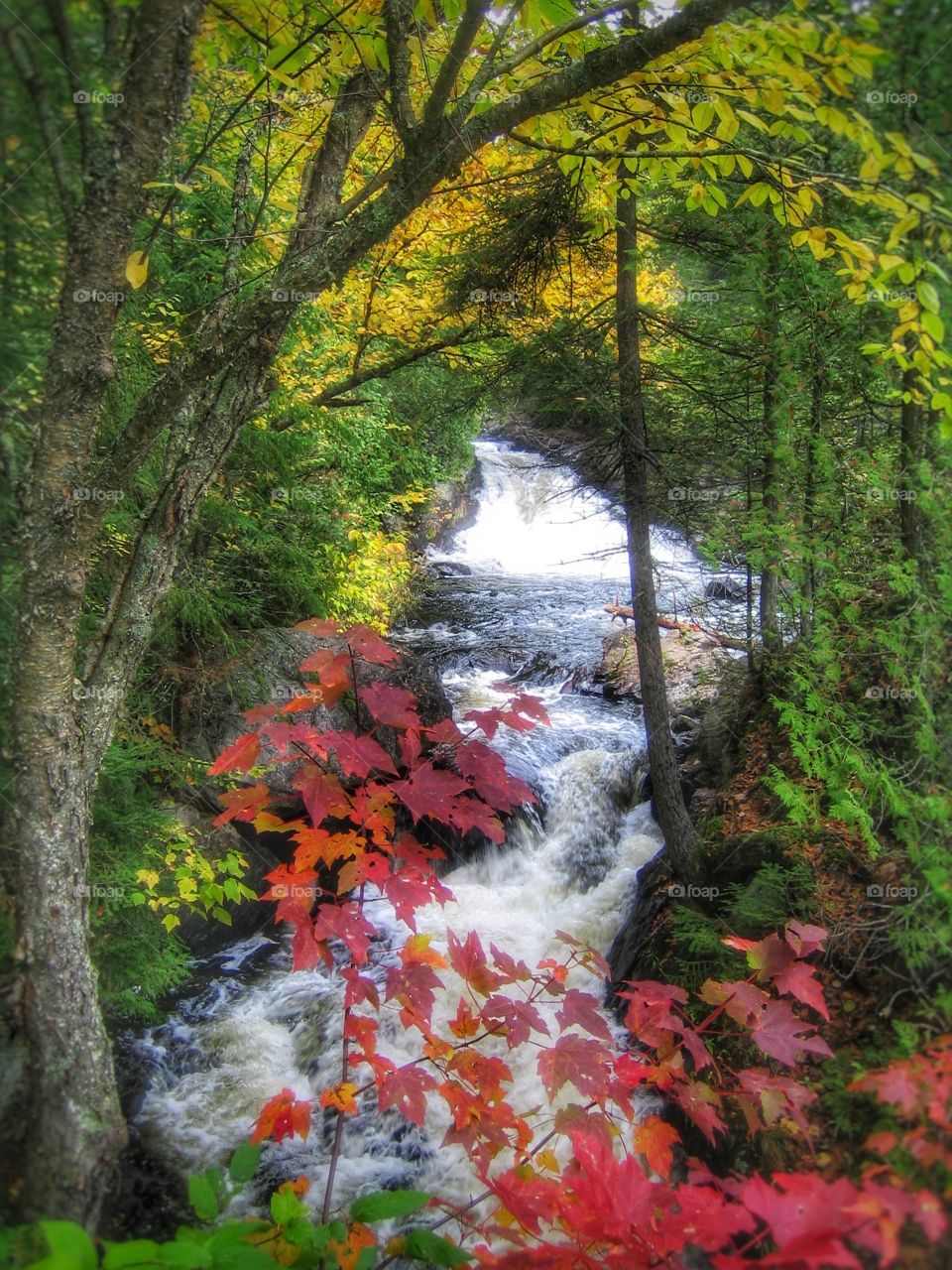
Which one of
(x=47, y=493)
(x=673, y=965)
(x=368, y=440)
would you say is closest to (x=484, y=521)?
(x=368, y=440)

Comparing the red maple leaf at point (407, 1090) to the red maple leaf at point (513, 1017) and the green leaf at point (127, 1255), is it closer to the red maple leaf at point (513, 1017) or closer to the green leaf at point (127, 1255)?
the red maple leaf at point (513, 1017)

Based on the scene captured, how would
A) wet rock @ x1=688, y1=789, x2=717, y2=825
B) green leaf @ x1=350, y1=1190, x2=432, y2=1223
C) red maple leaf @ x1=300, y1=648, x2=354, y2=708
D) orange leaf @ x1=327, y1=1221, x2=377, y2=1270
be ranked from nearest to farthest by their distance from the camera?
green leaf @ x1=350, y1=1190, x2=432, y2=1223, orange leaf @ x1=327, y1=1221, x2=377, y2=1270, red maple leaf @ x1=300, y1=648, x2=354, y2=708, wet rock @ x1=688, y1=789, x2=717, y2=825

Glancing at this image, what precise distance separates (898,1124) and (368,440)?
9534mm

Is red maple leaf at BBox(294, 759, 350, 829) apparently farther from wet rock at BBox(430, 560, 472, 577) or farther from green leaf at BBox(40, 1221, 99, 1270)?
wet rock at BBox(430, 560, 472, 577)

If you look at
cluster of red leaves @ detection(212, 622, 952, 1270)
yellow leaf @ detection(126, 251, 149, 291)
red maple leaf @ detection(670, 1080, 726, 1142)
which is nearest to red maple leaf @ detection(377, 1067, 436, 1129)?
cluster of red leaves @ detection(212, 622, 952, 1270)

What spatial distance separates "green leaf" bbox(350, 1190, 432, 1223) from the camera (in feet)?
6.30

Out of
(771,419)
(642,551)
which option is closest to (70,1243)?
(642,551)

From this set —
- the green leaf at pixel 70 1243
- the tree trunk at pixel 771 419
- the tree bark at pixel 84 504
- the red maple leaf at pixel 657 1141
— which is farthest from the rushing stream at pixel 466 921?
the green leaf at pixel 70 1243

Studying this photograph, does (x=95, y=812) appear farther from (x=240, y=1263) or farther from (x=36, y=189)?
(x=36, y=189)

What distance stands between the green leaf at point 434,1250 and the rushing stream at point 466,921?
102 inches

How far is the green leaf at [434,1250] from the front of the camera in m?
1.86

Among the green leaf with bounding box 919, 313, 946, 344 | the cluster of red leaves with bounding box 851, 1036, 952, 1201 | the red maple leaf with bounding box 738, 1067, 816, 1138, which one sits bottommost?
the red maple leaf with bounding box 738, 1067, 816, 1138

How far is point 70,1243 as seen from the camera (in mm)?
1441

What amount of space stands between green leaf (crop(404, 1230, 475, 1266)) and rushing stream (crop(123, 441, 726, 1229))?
2.59 m
